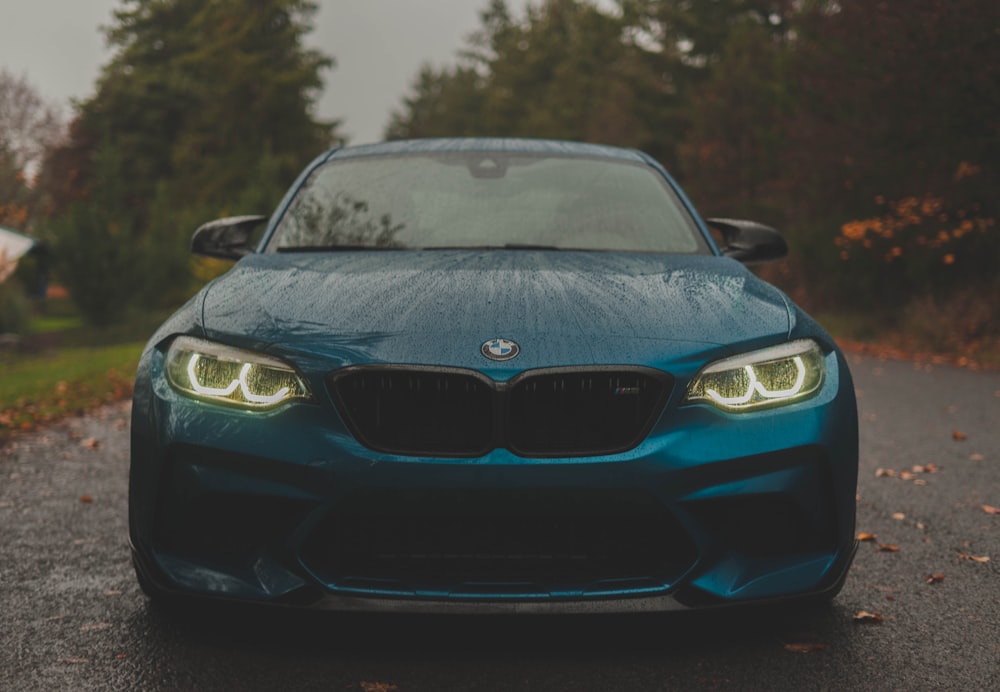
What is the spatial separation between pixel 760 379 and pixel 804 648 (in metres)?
0.84

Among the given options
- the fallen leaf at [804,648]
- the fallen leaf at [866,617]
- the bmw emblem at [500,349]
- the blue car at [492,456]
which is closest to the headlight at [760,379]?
the blue car at [492,456]

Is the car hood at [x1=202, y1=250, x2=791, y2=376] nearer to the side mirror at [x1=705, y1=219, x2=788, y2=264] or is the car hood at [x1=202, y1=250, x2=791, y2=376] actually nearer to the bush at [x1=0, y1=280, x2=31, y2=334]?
the side mirror at [x1=705, y1=219, x2=788, y2=264]

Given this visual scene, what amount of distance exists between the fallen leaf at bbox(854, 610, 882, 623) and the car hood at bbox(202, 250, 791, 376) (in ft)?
3.41

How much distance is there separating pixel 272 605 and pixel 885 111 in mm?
15957

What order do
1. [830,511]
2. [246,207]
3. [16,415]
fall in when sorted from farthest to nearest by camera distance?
1. [246,207]
2. [16,415]
3. [830,511]

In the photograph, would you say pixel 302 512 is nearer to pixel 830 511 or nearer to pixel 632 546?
pixel 632 546

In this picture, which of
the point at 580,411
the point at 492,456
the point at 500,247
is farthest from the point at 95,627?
the point at 500,247

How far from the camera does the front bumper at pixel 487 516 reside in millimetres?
2744

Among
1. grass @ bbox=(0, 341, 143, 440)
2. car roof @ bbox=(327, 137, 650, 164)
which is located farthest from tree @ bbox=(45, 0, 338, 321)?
car roof @ bbox=(327, 137, 650, 164)

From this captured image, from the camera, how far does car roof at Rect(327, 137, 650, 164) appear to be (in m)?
4.70

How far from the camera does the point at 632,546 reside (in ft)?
9.25

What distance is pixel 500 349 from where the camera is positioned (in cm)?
289

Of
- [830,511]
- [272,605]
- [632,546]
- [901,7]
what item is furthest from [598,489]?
[901,7]

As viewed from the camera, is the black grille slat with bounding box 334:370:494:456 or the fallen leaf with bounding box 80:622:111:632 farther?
the fallen leaf with bounding box 80:622:111:632
